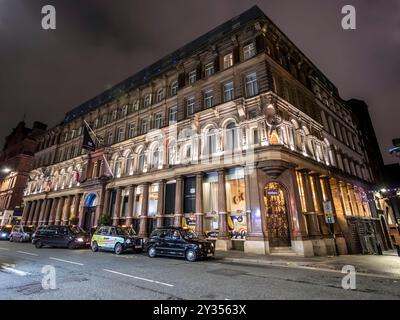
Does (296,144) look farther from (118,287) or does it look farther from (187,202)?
(118,287)

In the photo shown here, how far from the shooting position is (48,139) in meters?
44.3

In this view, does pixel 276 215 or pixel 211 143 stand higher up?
pixel 211 143

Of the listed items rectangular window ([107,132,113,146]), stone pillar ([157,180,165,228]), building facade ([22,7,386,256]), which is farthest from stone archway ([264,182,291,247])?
rectangular window ([107,132,113,146])

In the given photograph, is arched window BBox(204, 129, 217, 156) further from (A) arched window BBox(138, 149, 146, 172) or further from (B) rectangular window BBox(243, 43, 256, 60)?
(A) arched window BBox(138, 149, 146, 172)

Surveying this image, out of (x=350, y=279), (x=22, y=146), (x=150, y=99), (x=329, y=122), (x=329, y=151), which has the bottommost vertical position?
(x=350, y=279)

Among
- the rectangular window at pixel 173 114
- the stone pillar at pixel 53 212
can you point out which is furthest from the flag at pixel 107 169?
the stone pillar at pixel 53 212

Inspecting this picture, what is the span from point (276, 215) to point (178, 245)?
8231 mm

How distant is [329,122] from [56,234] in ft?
106

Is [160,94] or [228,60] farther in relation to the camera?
[160,94]

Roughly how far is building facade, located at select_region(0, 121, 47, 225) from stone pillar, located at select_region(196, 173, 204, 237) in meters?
43.9

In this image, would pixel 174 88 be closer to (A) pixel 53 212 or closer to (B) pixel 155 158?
(B) pixel 155 158

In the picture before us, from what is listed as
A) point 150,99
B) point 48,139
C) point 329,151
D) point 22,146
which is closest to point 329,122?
point 329,151

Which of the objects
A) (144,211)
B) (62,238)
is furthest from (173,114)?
(62,238)

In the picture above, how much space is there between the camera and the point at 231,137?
64.0 ft
